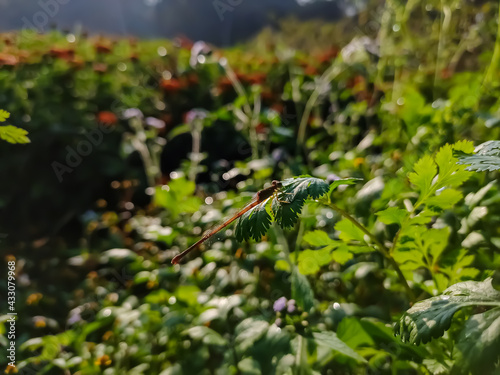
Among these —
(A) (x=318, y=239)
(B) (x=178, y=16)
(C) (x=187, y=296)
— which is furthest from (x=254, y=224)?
(B) (x=178, y=16)

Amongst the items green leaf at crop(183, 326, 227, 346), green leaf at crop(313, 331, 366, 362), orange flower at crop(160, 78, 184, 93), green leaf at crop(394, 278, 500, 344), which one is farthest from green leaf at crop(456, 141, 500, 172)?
orange flower at crop(160, 78, 184, 93)

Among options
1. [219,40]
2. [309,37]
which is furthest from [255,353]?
[219,40]

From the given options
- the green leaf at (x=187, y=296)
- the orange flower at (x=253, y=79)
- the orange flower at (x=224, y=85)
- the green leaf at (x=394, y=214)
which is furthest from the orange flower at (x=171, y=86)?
the green leaf at (x=394, y=214)

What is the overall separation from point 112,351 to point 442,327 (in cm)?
103

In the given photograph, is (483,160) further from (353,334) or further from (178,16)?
(178,16)

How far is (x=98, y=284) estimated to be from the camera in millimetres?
1780

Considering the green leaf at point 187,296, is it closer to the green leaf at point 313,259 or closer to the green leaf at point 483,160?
the green leaf at point 313,259

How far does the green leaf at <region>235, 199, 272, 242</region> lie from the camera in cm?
53

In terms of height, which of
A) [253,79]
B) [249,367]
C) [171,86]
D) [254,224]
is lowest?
[249,367]

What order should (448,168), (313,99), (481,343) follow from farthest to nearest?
1. (313,99)
2. (448,168)
3. (481,343)

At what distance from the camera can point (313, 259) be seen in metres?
0.75

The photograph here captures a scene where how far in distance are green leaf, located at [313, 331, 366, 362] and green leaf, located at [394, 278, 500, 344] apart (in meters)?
0.13

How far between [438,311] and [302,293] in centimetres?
31

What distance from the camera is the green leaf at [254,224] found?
53cm
